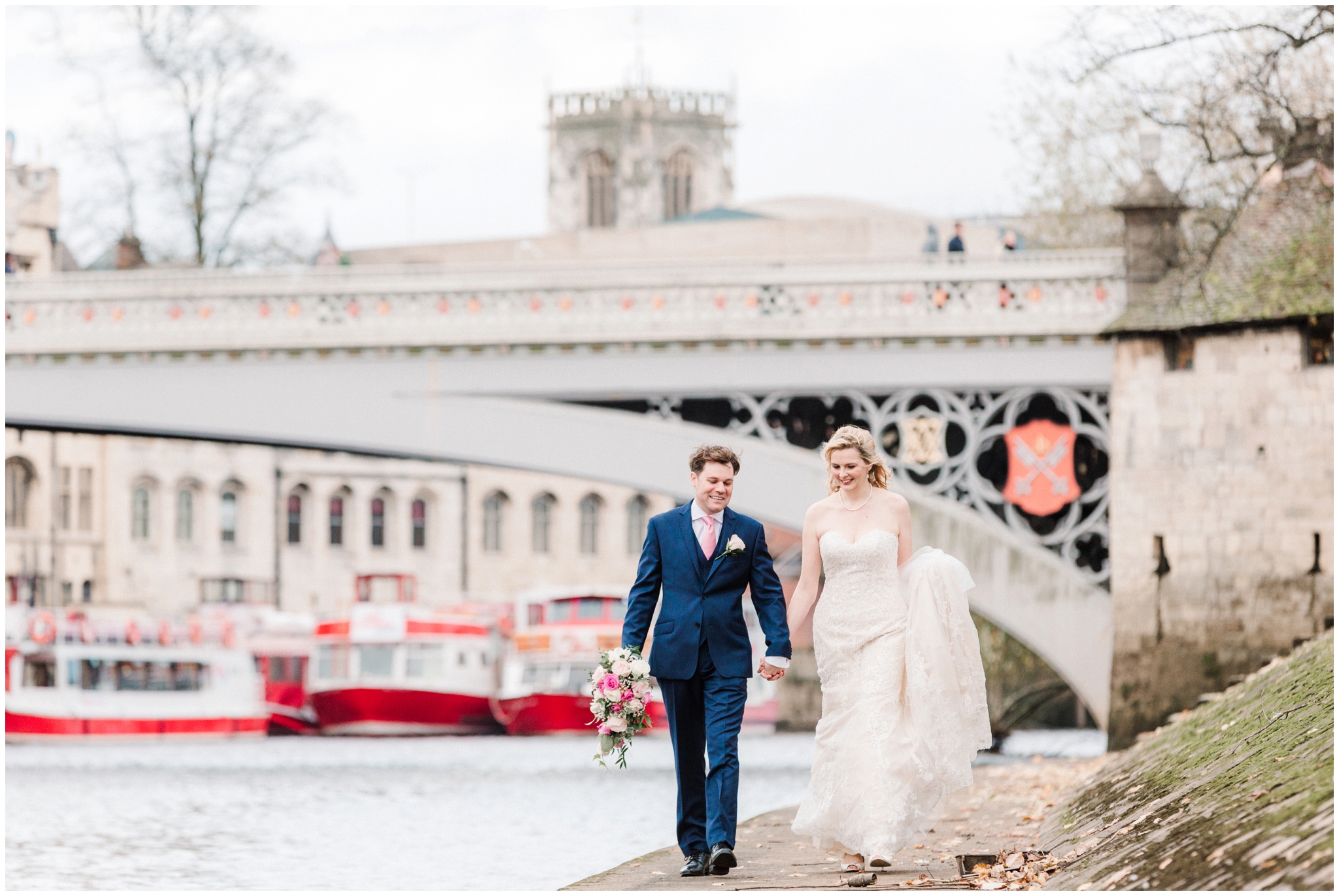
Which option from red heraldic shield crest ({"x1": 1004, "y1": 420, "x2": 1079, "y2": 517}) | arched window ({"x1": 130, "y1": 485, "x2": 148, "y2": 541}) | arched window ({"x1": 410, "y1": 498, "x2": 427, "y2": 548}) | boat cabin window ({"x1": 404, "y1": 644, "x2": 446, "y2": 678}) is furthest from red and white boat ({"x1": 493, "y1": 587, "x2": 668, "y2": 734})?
red heraldic shield crest ({"x1": 1004, "y1": 420, "x2": 1079, "y2": 517})

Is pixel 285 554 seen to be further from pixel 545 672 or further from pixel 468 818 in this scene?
pixel 468 818

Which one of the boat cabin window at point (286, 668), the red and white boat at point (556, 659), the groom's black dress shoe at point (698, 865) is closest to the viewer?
the groom's black dress shoe at point (698, 865)

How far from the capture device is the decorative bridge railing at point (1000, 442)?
66.5ft

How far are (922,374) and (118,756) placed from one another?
17312mm

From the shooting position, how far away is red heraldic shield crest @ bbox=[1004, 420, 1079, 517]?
2025 cm

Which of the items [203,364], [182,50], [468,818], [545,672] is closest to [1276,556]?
[468,818]

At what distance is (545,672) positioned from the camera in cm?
4284

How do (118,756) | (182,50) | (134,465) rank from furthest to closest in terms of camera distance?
(134,465) < (118,756) < (182,50)

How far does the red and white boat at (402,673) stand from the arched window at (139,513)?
39.1ft

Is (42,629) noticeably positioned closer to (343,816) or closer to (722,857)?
(343,816)

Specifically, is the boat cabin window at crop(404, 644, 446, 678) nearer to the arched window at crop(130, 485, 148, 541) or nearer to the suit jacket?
the arched window at crop(130, 485, 148, 541)

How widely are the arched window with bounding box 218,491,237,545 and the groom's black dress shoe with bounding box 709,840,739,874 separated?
161 feet

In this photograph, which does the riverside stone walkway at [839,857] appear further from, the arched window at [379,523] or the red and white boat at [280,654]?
the arched window at [379,523]


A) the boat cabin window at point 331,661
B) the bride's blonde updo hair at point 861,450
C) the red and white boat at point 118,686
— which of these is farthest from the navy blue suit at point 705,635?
the boat cabin window at point 331,661
